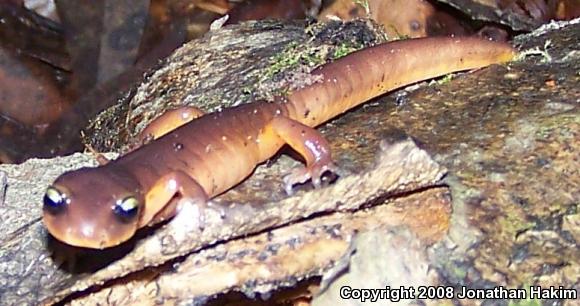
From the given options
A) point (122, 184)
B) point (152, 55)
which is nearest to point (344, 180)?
point (122, 184)

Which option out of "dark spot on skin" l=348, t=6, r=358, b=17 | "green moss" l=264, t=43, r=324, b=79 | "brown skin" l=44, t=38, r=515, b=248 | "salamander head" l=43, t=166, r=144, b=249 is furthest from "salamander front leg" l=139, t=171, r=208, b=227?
"dark spot on skin" l=348, t=6, r=358, b=17

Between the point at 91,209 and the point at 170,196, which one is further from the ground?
the point at 170,196

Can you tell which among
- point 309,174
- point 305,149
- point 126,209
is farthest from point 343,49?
point 126,209

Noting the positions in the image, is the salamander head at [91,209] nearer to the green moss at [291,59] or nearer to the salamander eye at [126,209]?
the salamander eye at [126,209]

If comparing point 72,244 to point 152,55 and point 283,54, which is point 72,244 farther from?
point 152,55

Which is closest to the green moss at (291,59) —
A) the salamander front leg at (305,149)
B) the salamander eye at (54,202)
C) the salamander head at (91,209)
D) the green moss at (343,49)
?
the green moss at (343,49)

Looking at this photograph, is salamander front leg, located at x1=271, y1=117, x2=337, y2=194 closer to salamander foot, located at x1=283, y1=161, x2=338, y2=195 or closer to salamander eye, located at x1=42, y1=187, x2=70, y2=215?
salamander foot, located at x1=283, y1=161, x2=338, y2=195

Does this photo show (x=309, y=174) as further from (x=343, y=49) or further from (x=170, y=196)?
(x=343, y=49)
